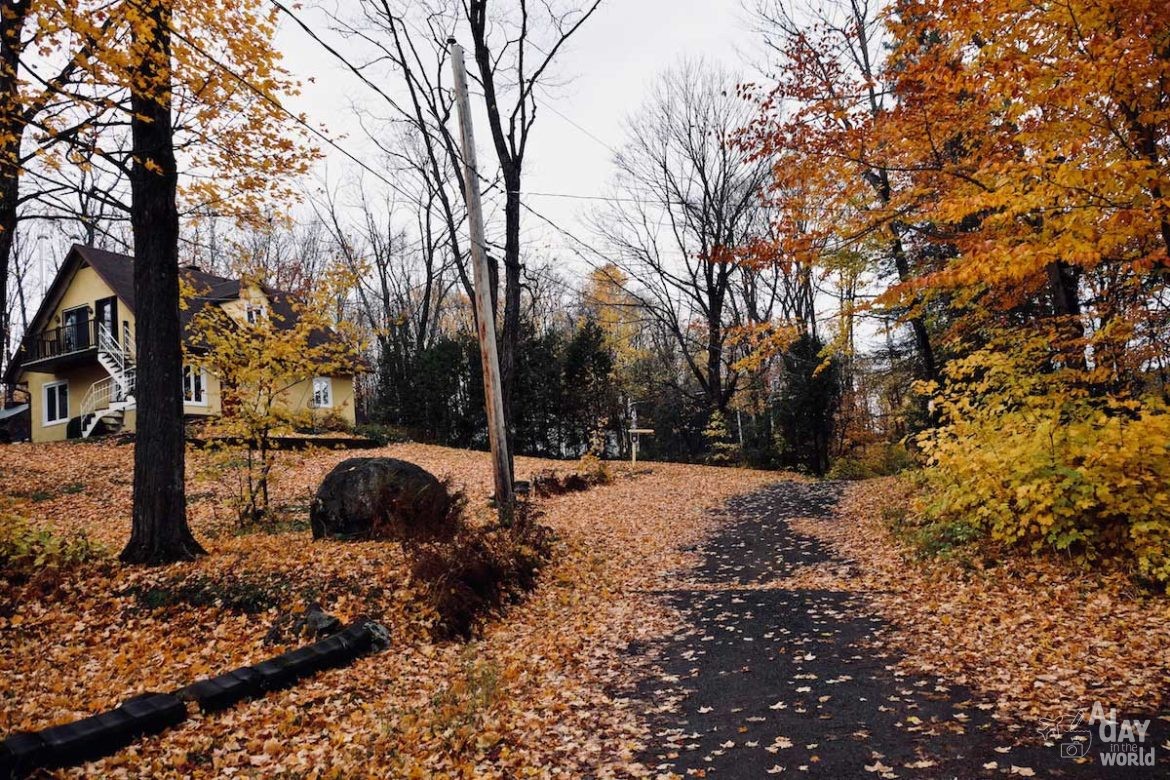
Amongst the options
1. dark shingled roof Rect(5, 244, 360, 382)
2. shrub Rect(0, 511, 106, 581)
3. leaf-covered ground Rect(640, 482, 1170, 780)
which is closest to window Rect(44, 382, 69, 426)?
dark shingled roof Rect(5, 244, 360, 382)

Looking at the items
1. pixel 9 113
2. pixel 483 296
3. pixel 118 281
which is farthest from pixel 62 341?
pixel 483 296

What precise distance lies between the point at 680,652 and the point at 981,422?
5014 millimetres

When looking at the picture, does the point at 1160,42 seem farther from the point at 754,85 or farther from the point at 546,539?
the point at 546,539

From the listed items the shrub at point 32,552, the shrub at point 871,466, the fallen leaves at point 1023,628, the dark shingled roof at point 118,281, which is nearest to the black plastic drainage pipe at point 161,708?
the shrub at point 32,552

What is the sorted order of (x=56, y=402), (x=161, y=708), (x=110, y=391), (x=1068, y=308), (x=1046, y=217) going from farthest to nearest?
(x=56, y=402) < (x=110, y=391) < (x=1068, y=308) < (x=1046, y=217) < (x=161, y=708)

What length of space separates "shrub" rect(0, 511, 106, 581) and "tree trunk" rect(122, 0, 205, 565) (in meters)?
0.45

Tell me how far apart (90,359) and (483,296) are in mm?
21619

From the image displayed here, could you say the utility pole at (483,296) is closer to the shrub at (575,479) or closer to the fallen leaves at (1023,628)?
the fallen leaves at (1023,628)

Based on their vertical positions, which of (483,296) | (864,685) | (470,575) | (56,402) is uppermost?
(56,402)

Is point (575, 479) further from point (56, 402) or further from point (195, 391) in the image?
point (56, 402)

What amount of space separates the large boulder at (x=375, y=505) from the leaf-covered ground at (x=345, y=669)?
0.49m

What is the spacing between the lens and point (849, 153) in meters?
9.52

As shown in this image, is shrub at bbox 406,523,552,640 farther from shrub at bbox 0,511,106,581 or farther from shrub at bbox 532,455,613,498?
shrub at bbox 532,455,613,498

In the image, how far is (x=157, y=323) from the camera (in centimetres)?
745
